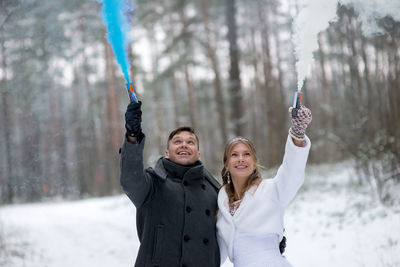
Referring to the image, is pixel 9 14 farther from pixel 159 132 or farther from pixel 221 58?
pixel 221 58

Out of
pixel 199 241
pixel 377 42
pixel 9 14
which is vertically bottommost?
pixel 199 241

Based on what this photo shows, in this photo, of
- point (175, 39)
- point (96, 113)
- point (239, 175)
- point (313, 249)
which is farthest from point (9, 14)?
point (96, 113)

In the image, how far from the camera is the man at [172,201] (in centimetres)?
263

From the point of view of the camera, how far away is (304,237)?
639 cm

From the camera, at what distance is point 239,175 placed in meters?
2.86

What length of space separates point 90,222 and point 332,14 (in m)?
9.41

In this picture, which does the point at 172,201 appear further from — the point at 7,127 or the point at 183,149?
the point at 7,127

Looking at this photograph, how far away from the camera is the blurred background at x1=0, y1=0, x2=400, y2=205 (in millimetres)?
6559

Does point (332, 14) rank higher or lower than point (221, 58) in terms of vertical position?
lower

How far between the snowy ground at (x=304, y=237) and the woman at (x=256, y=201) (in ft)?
7.79

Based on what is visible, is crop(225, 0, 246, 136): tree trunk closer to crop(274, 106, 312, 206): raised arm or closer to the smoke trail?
crop(274, 106, 312, 206): raised arm

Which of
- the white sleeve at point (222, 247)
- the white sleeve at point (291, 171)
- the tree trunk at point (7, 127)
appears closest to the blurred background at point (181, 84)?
the tree trunk at point (7, 127)

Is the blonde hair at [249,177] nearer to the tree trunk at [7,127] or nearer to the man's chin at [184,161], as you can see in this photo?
the man's chin at [184,161]

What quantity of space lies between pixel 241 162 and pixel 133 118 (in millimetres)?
915
